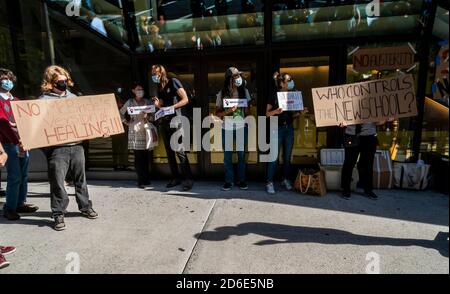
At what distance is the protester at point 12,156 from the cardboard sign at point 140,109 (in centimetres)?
146

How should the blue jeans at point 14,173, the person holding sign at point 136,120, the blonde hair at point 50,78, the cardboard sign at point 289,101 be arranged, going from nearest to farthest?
1. the blonde hair at point 50,78
2. the blue jeans at point 14,173
3. the cardboard sign at point 289,101
4. the person holding sign at point 136,120

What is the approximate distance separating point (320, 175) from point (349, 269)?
196cm

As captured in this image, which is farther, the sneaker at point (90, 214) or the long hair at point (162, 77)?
the long hair at point (162, 77)

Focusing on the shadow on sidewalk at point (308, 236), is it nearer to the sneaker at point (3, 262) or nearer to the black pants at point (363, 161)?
the black pants at point (363, 161)

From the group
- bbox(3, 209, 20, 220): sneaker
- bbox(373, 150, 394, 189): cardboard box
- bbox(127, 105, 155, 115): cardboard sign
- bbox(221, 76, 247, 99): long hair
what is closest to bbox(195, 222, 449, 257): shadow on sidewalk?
bbox(373, 150, 394, 189): cardboard box

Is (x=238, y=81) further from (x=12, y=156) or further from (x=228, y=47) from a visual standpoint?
(x=12, y=156)

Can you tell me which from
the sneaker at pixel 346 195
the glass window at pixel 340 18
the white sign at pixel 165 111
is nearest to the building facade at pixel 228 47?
the glass window at pixel 340 18

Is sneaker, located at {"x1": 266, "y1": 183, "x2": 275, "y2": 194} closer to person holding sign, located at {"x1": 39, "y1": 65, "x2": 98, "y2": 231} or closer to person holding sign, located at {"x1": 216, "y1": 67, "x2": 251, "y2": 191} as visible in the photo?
person holding sign, located at {"x1": 216, "y1": 67, "x2": 251, "y2": 191}

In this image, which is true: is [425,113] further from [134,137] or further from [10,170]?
[10,170]

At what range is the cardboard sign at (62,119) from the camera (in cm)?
347

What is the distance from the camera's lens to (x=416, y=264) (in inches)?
111

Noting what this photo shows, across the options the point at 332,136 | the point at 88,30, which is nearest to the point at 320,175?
the point at 332,136

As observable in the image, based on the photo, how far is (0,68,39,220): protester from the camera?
3652 millimetres

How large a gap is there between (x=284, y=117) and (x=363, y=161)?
1.27m
